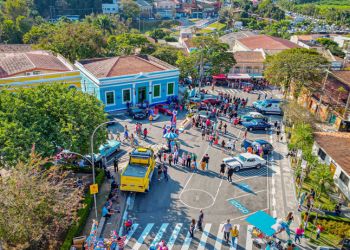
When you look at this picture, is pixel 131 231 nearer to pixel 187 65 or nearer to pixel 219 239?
pixel 219 239

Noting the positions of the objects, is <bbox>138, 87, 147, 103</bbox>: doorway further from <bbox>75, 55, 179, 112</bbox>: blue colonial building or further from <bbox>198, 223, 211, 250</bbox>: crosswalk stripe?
<bbox>198, 223, 211, 250</bbox>: crosswalk stripe

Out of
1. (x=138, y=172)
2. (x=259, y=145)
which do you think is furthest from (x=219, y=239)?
(x=259, y=145)

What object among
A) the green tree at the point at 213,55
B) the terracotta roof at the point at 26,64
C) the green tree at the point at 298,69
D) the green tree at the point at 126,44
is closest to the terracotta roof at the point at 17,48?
the green tree at the point at 126,44

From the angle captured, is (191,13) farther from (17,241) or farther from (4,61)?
(17,241)

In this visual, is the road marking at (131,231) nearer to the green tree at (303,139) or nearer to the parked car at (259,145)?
the parked car at (259,145)

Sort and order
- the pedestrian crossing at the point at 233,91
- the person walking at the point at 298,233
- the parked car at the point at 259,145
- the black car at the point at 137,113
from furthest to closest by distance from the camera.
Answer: the pedestrian crossing at the point at 233,91, the black car at the point at 137,113, the parked car at the point at 259,145, the person walking at the point at 298,233

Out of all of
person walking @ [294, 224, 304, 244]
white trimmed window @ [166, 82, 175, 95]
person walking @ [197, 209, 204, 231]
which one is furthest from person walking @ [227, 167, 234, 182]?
white trimmed window @ [166, 82, 175, 95]
